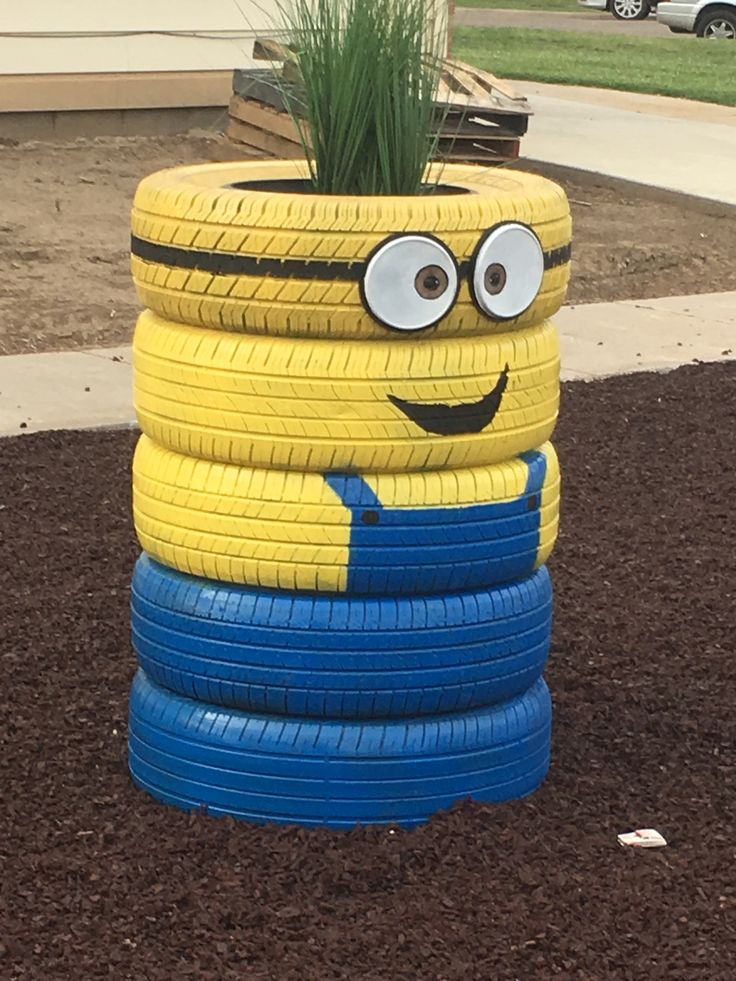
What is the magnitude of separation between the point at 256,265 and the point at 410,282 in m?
0.28

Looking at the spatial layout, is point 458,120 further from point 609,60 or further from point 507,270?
point 609,60

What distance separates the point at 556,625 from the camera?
4.65 meters

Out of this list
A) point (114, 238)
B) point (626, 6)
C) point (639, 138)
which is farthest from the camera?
point (626, 6)

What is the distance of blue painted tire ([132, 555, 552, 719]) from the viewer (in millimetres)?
3189

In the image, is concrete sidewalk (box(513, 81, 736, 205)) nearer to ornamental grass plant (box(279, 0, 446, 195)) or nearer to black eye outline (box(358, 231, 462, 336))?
ornamental grass plant (box(279, 0, 446, 195))

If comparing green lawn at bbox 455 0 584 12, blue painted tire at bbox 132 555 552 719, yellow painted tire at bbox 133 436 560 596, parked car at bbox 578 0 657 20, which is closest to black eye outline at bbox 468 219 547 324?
yellow painted tire at bbox 133 436 560 596

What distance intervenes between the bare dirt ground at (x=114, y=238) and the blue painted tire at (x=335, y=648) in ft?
15.8

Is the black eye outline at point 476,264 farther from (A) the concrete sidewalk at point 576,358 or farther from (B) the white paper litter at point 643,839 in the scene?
(A) the concrete sidewalk at point 576,358

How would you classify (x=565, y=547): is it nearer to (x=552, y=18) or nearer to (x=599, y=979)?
(x=599, y=979)

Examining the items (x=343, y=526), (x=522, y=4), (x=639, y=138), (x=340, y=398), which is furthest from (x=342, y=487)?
(x=522, y=4)

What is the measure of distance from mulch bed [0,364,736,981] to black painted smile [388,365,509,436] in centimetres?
79

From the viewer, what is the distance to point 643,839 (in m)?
3.39

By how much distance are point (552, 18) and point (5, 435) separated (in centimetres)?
3782

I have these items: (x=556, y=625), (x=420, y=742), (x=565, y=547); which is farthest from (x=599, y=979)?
(x=565, y=547)
